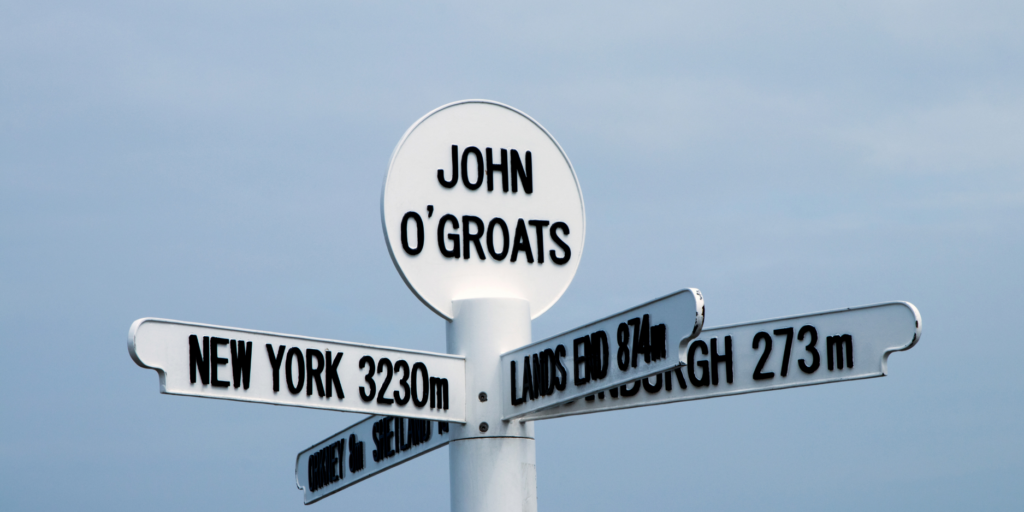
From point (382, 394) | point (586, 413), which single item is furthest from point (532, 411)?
point (382, 394)

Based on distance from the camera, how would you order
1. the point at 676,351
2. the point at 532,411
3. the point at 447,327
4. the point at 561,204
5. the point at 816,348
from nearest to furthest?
the point at 676,351 < the point at 816,348 < the point at 532,411 < the point at 447,327 < the point at 561,204

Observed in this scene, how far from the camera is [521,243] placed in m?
5.08

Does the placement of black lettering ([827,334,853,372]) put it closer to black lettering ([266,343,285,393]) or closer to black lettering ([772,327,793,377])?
black lettering ([772,327,793,377])

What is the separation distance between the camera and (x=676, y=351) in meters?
3.81

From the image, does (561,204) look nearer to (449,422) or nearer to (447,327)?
(447,327)

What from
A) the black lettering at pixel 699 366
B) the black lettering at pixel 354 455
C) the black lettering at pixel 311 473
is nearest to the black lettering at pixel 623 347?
the black lettering at pixel 699 366

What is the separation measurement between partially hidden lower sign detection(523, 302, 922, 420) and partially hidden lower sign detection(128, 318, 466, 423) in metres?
0.47

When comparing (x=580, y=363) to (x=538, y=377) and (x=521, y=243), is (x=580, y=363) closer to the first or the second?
(x=538, y=377)

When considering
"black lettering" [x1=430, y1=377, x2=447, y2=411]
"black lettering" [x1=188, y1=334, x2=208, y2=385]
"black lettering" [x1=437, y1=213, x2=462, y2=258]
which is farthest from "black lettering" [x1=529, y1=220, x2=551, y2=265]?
"black lettering" [x1=188, y1=334, x2=208, y2=385]

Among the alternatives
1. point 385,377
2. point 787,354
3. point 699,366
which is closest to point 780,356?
point 787,354

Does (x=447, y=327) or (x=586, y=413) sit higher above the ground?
(x=447, y=327)

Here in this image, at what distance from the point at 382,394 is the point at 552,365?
2.01ft

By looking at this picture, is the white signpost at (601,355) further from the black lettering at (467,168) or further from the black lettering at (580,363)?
the black lettering at (467,168)

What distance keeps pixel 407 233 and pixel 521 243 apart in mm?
517
